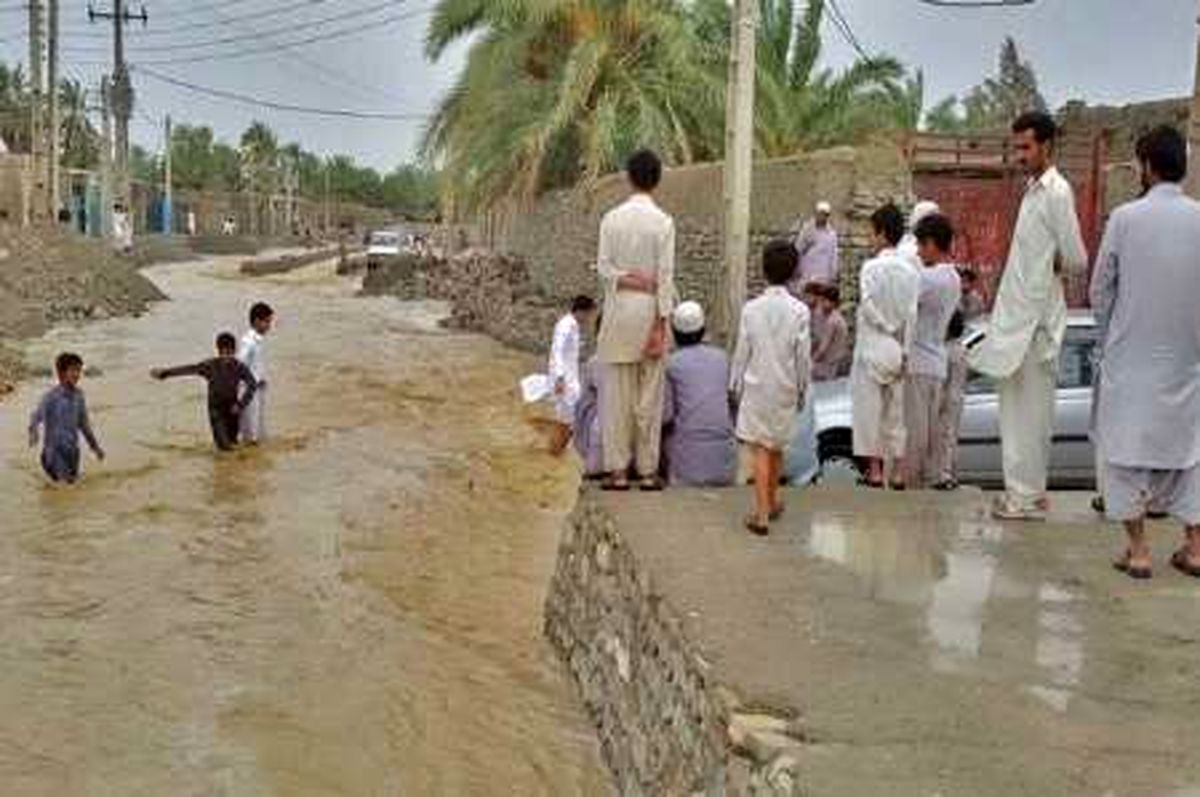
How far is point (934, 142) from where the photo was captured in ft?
60.6

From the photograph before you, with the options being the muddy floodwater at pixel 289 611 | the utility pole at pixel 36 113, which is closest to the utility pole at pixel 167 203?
the utility pole at pixel 36 113

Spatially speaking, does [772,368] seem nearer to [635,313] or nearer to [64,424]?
[635,313]

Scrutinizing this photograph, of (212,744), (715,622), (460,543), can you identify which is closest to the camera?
(715,622)

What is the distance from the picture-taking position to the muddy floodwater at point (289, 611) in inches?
256

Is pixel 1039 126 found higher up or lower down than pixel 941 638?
higher up

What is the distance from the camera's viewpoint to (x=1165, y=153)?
5727mm

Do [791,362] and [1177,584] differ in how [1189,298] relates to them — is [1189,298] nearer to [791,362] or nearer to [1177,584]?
[1177,584]

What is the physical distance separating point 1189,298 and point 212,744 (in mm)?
4476

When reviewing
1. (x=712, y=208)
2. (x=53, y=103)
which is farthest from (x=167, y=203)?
(x=712, y=208)

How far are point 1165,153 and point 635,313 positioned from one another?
264 centimetres

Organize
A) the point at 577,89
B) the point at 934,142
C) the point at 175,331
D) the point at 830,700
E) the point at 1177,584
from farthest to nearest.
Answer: the point at 175,331 → the point at 577,89 → the point at 934,142 → the point at 1177,584 → the point at 830,700

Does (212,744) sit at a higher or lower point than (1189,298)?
lower

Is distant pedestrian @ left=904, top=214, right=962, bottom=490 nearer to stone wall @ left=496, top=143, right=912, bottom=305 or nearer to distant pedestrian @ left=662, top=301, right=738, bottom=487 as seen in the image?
distant pedestrian @ left=662, top=301, right=738, bottom=487

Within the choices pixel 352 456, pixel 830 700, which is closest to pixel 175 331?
pixel 352 456
